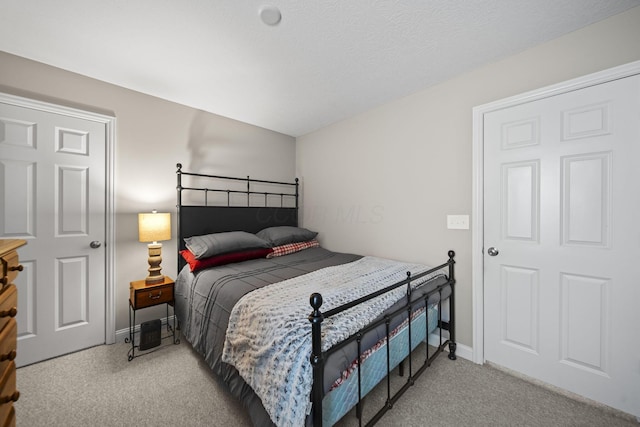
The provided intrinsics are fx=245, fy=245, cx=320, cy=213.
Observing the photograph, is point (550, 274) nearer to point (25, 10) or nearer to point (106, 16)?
point (106, 16)

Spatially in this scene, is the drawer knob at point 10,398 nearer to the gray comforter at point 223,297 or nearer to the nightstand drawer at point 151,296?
the gray comforter at point 223,297

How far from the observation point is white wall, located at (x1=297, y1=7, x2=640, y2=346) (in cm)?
169

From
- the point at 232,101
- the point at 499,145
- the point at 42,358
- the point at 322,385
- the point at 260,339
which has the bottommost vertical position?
the point at 42,358

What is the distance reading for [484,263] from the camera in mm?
2072

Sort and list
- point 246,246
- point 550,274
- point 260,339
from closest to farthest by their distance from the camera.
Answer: point 260,339
point 550,274
point 246,246

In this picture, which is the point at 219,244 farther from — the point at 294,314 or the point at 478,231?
the point at 478,231

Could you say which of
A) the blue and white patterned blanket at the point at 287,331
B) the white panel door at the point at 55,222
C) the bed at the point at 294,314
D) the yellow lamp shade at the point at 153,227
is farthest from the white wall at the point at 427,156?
the white panel door at the point at 55,222

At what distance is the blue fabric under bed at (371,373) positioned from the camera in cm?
119

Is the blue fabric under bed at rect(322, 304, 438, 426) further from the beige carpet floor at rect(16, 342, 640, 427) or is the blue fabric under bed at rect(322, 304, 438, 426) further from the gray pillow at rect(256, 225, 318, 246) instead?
the gray pillow at rect(256, 225, 318, 246)

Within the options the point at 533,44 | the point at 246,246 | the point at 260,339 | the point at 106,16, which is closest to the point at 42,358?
the point at 246,246

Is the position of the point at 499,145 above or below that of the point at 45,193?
above

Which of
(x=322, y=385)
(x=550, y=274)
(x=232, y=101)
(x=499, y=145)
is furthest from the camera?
(x=232, y=101)

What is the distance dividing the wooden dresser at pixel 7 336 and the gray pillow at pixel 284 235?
1975 millimetres

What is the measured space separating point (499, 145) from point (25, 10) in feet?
11.2
